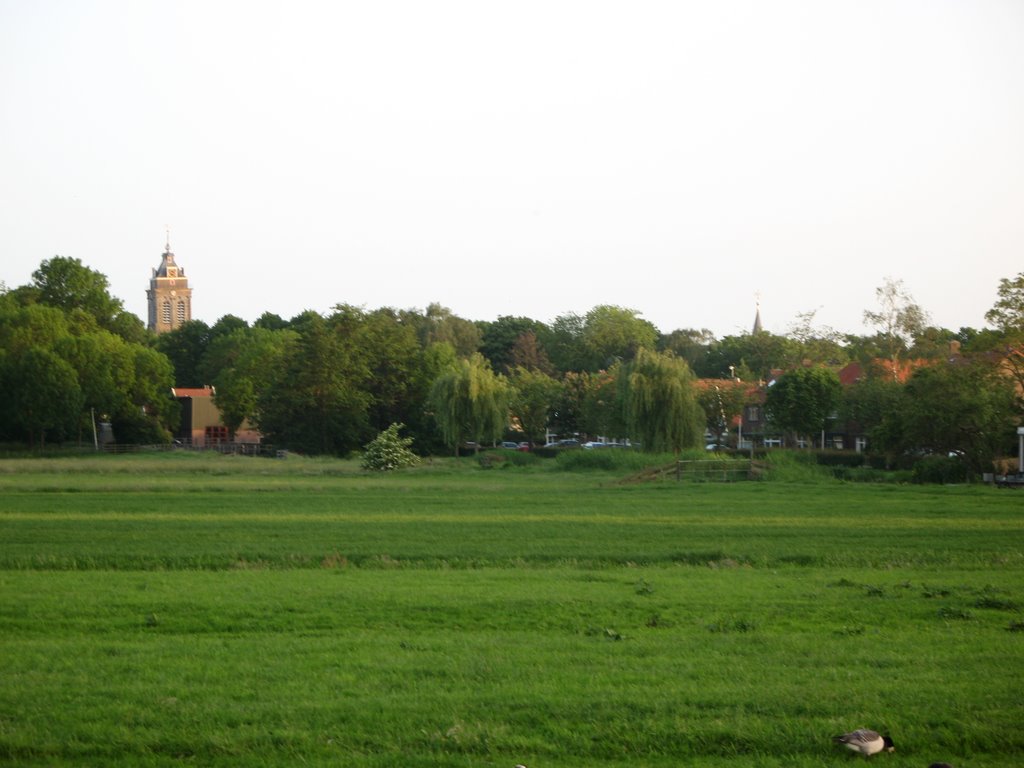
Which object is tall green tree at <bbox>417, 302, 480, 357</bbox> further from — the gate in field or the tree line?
the gate in field

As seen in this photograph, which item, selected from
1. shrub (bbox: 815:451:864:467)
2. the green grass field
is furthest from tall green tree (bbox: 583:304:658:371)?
Result: the green grass field

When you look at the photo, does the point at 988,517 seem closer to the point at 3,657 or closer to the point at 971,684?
the point at 971,684

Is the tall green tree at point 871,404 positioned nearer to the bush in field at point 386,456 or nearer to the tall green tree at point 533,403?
the tall green tree at point 533,403

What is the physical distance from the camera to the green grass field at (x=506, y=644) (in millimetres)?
8742

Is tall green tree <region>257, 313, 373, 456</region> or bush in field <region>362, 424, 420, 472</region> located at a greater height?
tall green tree <region>257, 313, 373, 456</region>


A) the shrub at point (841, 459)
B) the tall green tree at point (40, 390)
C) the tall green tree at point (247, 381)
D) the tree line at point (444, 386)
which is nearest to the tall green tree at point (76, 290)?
the tree line at point (444, 386)

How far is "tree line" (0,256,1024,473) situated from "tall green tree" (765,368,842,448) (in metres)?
0.11

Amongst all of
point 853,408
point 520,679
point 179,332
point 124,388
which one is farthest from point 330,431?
point 520,679

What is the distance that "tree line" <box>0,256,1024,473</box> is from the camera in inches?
2461

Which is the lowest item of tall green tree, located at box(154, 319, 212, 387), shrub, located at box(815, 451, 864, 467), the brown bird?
the brown bird

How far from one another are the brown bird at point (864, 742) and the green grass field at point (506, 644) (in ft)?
0.40

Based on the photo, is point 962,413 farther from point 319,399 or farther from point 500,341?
point 500,341

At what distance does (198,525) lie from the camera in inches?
1137

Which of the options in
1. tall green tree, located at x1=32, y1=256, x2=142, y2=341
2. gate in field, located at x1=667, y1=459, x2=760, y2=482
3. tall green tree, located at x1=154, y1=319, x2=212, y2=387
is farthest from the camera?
tall green tree, located at x1=154, y1=319, x2=212, y2=387
